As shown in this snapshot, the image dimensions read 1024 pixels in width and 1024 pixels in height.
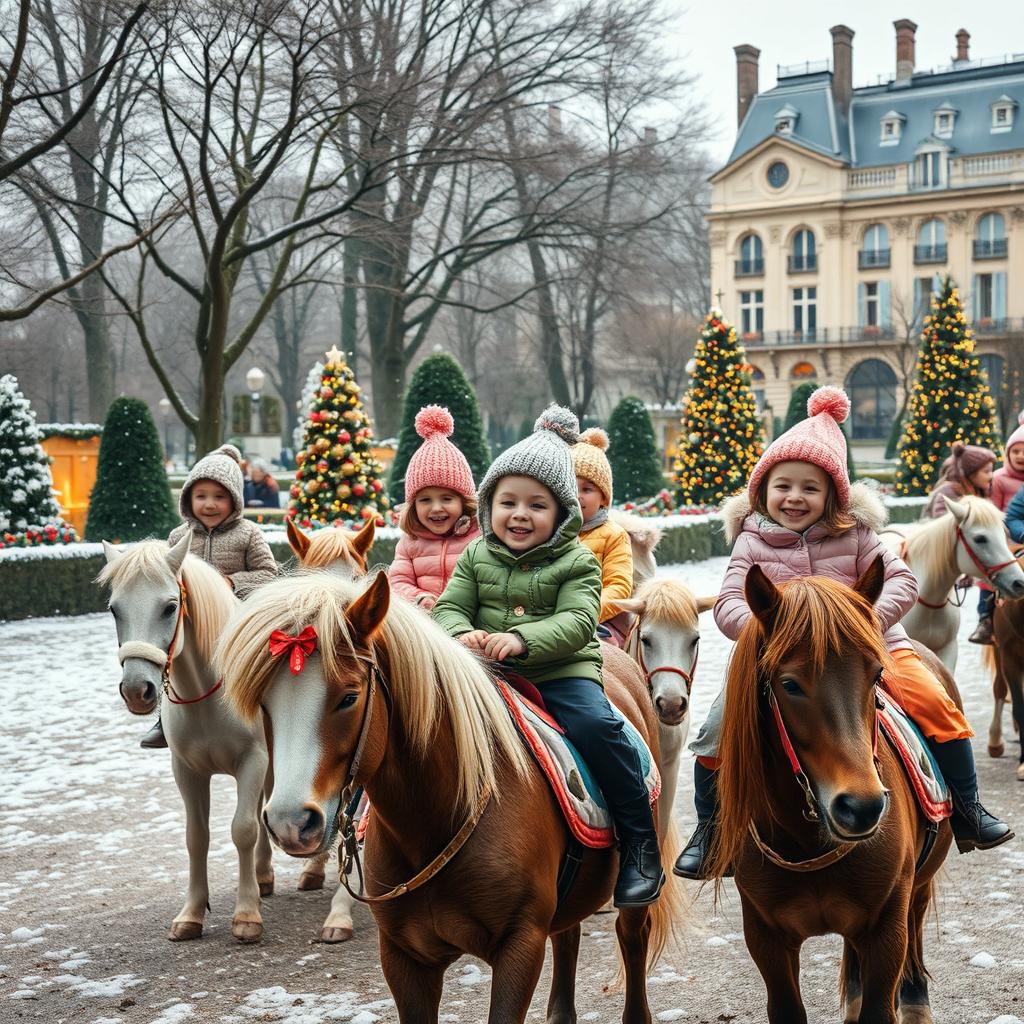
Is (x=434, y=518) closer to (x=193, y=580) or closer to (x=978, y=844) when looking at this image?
(x=193, y=580)

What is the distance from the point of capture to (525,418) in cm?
5853

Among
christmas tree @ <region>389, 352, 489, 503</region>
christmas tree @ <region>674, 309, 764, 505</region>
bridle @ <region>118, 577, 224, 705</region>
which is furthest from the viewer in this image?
christmas tree @ <region>674, 309, 764, 505</region>

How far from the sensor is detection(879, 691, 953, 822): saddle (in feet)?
11.7

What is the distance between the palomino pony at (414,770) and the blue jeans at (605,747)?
261 millimetres

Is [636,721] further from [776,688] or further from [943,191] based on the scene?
[943,191]

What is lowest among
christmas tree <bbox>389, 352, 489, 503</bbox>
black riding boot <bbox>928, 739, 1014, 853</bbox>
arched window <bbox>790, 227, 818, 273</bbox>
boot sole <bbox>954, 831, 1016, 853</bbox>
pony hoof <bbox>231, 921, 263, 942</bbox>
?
pony hoof <bbox>231, 921, 263, 942</bbox>

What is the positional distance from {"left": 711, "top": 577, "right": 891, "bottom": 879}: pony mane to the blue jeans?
0.26 metres

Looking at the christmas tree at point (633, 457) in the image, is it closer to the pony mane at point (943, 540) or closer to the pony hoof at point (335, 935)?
the pony mane at point (943, 540)

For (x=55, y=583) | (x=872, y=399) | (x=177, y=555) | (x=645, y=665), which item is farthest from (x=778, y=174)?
(x=177, y=555)

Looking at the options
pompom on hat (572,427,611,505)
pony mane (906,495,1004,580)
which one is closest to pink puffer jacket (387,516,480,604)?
pompom on hat (572,427,611,505)

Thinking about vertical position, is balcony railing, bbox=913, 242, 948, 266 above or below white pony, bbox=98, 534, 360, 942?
above

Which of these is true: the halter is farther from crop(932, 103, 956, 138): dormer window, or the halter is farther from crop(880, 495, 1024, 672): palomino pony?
crop(932, 103, 956, 138): dormer window

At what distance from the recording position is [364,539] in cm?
539

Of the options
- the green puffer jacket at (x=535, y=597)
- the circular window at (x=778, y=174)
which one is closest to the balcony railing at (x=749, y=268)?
the circular window at (x=778, y=174)
